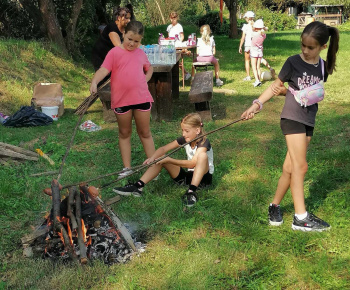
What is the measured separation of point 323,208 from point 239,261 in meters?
1.23

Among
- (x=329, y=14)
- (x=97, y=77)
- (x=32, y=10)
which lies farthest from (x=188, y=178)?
(x=329, y=14)

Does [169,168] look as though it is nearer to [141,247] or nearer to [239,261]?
[141,247]

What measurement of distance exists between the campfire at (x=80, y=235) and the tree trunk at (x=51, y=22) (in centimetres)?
966

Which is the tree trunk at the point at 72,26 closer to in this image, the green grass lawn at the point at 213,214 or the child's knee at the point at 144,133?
the green grass lawn at the point at 213,214

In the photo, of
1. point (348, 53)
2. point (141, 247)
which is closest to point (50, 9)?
point (141, 247)

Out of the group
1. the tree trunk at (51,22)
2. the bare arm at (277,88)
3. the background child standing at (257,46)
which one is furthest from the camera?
the tree trunk at (51,22)

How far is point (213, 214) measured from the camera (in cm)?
410

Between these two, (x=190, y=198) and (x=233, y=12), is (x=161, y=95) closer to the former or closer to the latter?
(x=190, y=198)

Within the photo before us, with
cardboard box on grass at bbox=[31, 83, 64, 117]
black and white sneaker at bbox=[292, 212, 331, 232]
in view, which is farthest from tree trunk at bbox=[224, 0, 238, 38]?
black and white sneaker at bbox=[292, 212, 331, 232]

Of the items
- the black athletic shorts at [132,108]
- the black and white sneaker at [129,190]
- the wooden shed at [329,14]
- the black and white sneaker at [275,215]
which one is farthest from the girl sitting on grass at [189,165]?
the wooden shed at [329,14]

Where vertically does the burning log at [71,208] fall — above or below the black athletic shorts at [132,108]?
below

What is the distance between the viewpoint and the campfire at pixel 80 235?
3.33 metres

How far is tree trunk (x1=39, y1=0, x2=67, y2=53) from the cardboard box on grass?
162 inches

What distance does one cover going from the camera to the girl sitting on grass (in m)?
4.33
